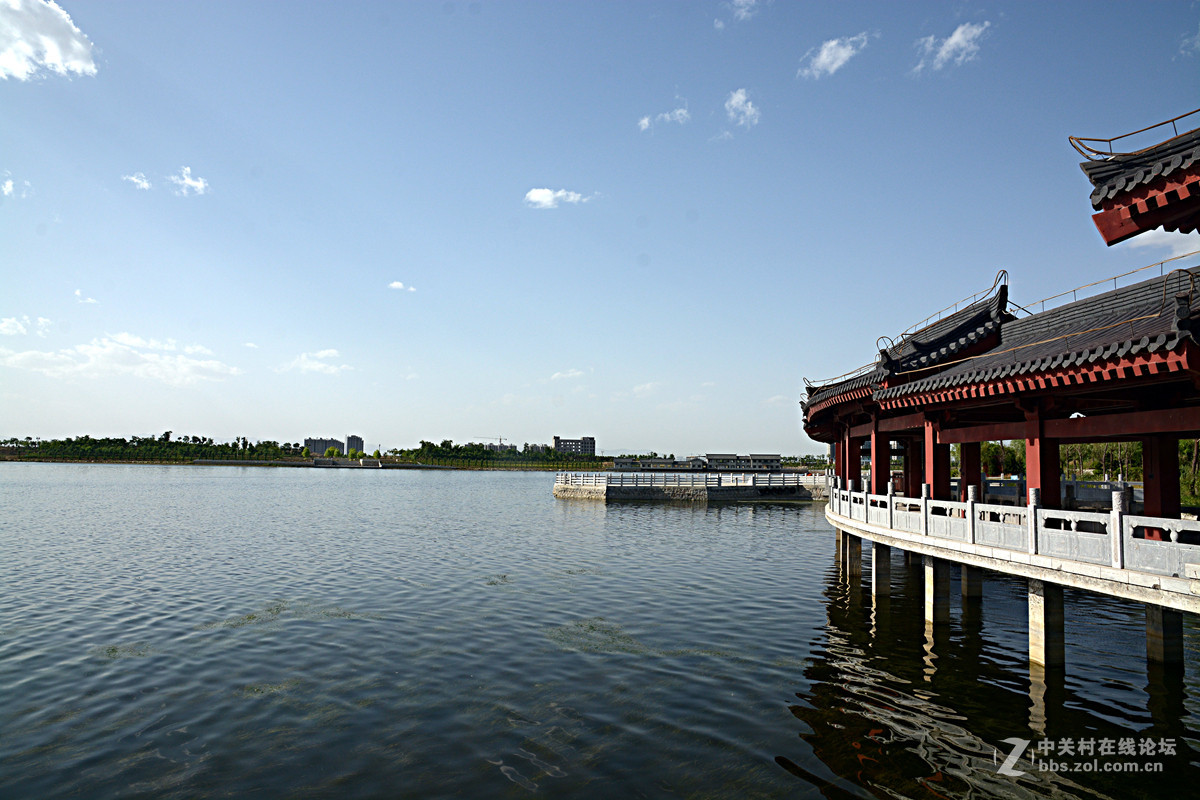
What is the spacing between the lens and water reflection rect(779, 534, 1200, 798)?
8.66 m

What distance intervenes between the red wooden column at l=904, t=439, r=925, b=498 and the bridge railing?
873cm

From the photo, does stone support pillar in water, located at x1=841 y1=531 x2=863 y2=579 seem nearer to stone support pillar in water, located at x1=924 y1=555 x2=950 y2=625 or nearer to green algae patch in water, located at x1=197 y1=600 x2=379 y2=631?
stone support pillar in water, located at x1=924 y1=555 x2=950 y2=625

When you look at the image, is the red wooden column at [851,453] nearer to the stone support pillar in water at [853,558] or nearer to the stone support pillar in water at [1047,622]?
the stone support pillar in water at [853,558]

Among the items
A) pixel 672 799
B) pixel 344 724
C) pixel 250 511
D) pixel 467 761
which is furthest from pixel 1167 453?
pixel 250 511

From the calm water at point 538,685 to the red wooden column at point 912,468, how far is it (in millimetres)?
3358

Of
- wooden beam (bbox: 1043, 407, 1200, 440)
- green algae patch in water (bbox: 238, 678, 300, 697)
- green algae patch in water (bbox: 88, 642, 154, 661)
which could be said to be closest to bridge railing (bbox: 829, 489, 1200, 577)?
wooden beam (bbox: 1043, 407, 1200, 440)

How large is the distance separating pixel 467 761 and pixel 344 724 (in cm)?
248

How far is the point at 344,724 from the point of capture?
1022 centimetres

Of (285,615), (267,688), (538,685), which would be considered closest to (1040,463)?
(538,685)

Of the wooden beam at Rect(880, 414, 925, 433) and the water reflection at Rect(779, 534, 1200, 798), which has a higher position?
the wooden beam at Rect(880, 414, 925, 433)

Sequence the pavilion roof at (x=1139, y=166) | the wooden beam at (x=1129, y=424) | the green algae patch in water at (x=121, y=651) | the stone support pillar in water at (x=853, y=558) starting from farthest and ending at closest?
the stone support pillar in water at (x=853, y=558) < the green algae patch in water at (x=121, y=651) < the wooden beam at (x=1129, y=424) < the pavilion roof at (x=1139, y=166)

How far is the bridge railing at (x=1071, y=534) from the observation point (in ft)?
29.1

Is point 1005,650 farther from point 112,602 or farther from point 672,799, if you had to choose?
point 112,602

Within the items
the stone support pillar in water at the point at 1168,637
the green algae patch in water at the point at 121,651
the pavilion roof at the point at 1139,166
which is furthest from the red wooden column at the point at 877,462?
the green algae patch in water at the point at 121,651
